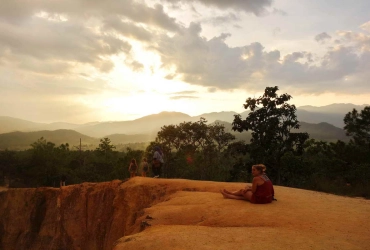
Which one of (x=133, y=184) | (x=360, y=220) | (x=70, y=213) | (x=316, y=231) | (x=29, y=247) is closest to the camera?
(x=316, y=231)

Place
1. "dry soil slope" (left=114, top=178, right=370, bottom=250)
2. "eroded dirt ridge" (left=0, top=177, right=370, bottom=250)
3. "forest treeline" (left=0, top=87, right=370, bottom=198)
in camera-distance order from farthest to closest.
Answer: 1. "forest treeline" (left=0, top=87, right=370, bottom=198)
2. "eroded dirt ridge" (left=0, top=177, right=370, bottom=250)
3. "dry soil slope" (left=114, top=178, right=370, bottom=250)

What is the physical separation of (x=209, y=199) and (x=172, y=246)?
3661mm

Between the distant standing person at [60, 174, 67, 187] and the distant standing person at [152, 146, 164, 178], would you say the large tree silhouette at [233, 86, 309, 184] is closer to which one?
the distant standing person at [152, 146, 164, 178]

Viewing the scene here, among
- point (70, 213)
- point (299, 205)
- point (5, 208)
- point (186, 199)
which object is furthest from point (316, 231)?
point (5, 208)

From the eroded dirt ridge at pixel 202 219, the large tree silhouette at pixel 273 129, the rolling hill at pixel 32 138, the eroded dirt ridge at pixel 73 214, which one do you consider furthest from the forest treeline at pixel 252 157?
the rolling hill at pixel 32 138

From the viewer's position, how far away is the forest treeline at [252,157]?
62.2ft

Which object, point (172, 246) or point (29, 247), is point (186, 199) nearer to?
point (172, 246)

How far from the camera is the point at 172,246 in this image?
197 inches

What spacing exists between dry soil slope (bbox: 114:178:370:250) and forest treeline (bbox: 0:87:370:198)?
27.6ft

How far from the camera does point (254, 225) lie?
620 cm

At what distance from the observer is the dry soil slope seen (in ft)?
16.4

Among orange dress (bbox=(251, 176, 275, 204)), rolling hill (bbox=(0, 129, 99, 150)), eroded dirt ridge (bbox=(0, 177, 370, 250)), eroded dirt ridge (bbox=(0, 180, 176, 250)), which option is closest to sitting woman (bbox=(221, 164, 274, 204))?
orange dress (bbox=(251, 176, 275, 204))

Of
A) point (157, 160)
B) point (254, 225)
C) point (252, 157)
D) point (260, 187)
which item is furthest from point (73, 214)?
point (254, 225)

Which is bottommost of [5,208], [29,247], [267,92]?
[29,247]
